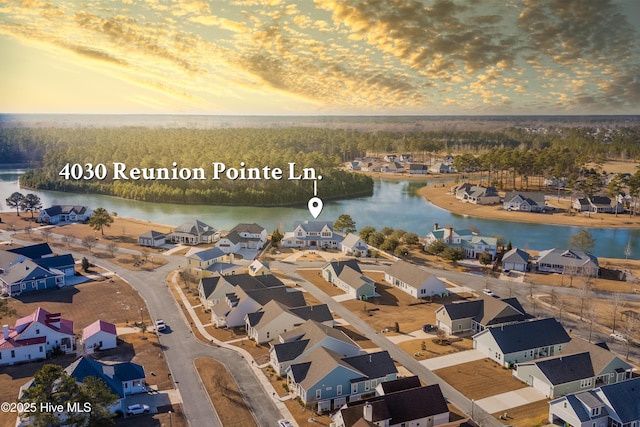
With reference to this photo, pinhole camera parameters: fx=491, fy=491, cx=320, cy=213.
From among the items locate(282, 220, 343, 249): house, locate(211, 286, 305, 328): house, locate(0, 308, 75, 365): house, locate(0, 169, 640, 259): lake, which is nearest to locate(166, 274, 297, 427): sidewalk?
locate(211, 286, 305, 328): house

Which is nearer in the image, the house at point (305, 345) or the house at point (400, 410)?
the house at point (400, 410)

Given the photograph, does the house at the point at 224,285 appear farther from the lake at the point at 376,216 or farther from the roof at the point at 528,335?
the lake at the point at 376,216

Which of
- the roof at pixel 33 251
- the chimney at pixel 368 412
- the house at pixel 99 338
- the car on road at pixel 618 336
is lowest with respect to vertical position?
the car on road at pixel 618 336

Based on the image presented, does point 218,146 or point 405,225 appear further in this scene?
point 218,146

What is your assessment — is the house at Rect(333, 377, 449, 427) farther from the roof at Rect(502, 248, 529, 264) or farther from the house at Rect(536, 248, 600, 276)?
the house at Rect(536, 248, 600, 276)

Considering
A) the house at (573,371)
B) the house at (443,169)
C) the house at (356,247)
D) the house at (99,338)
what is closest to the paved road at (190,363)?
the house at (99,338)

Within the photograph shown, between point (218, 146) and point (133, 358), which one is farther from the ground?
point (218, 146)

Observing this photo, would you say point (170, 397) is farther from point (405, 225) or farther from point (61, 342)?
point (405, 225)

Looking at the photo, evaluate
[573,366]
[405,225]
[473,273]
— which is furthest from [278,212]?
[573,366]
